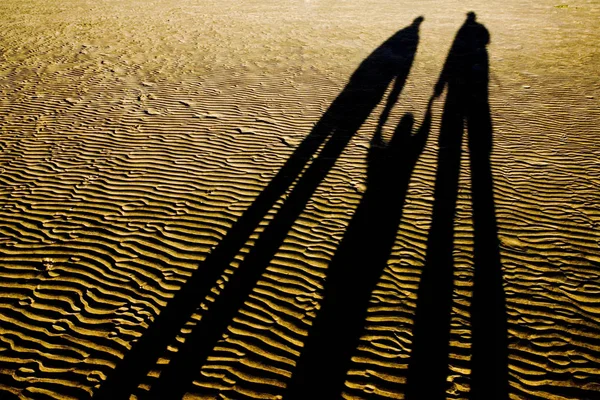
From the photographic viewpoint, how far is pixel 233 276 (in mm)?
4453

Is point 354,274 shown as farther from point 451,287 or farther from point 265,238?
point 265,238

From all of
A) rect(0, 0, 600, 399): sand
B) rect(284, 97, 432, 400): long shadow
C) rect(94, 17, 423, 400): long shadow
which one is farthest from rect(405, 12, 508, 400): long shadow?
rect(94, 17, 423, 400): long shadow

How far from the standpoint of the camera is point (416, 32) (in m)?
14.8

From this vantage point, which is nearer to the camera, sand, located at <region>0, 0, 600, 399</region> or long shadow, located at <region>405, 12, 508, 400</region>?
long shadow, located at <region>405, 12, 508, 400</region>

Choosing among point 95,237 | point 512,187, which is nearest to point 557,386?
point 512,187

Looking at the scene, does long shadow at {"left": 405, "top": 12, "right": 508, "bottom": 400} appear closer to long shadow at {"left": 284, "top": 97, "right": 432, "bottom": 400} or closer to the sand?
the sand

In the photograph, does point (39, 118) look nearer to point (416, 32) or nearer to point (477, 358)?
point (477, 358)

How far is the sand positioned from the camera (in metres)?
3.56

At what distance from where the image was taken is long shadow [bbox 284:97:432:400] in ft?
11.5

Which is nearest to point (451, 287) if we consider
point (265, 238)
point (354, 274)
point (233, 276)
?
point (354, 274)

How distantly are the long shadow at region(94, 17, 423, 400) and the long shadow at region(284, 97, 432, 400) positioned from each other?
2.57 ft

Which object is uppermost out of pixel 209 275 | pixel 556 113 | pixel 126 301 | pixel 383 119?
pixel 556 113

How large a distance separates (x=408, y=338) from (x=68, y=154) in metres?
6.16

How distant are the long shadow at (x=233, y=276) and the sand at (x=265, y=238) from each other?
0.02m
